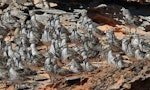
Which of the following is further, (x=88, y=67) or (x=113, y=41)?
(x=113, y=41)

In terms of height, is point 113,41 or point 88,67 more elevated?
point 113,41

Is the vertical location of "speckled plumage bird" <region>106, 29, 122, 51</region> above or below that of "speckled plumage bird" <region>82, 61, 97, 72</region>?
above

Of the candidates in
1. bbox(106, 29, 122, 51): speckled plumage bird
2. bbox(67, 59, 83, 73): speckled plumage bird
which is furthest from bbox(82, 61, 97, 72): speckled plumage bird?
bbox(106, 29, 122, 51): speckled plumage bird

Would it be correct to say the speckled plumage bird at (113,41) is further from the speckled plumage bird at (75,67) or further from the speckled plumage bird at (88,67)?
the speckled plumage bird at (75,67)

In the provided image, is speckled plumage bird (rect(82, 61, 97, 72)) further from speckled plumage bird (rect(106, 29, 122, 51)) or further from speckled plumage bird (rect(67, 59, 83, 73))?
speckled plumage bird (rect(106, 29, 122, 51))

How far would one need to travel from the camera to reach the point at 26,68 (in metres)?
35.8

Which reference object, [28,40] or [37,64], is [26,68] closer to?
[37,64]

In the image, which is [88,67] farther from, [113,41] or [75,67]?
[113,41]

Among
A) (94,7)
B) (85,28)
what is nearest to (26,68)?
(85,28)

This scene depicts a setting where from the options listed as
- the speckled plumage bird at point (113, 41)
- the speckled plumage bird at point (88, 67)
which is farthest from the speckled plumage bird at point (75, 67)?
the speckled plumage bird at point (113, 41)

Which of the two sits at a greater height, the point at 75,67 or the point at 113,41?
the point at 113,41

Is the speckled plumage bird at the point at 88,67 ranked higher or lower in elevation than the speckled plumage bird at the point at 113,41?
lower

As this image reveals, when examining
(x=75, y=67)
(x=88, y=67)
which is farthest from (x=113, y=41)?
(x=75, y=67)

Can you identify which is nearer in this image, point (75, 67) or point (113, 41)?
point (75, 67)
